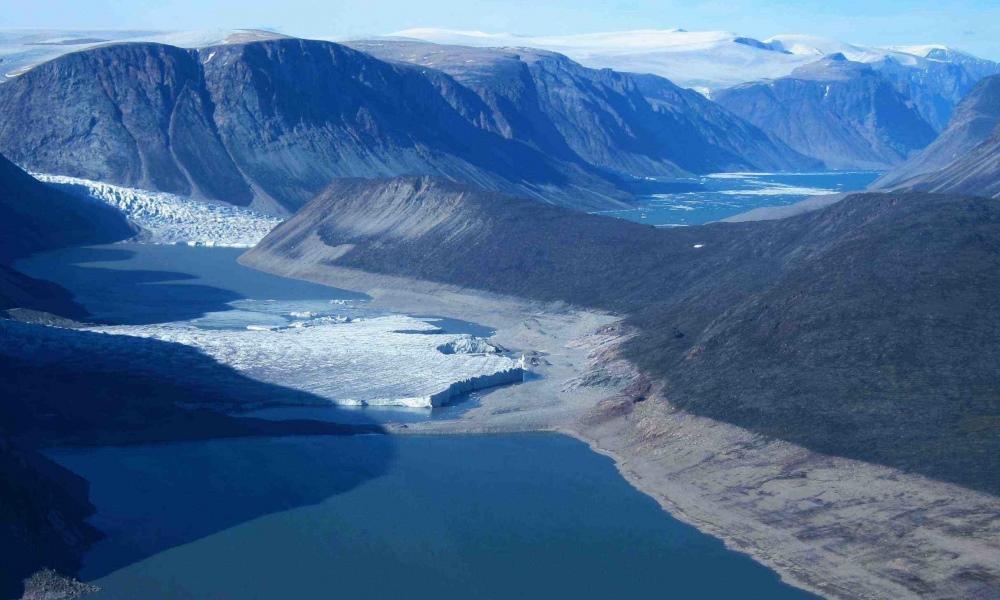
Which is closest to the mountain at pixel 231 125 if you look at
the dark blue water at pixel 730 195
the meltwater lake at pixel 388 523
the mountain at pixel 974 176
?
the dark blue water at pixel 730 195

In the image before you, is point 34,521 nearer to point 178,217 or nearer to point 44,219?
point 44,219

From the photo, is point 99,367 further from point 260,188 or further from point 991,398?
point 260,188

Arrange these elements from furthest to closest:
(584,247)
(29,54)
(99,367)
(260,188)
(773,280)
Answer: (29,54) → (260,188) → (584,247) → (773,280) → (99,367)

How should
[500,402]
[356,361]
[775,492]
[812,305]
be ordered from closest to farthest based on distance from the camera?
[775,492] → [812,305] → [500,402] → [356,361]

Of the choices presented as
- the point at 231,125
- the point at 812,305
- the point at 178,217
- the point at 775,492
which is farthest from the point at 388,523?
the point at 231,125

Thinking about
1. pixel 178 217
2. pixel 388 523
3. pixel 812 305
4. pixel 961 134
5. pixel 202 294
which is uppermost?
pixel 812 305

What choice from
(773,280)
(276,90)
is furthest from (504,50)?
(773,280)

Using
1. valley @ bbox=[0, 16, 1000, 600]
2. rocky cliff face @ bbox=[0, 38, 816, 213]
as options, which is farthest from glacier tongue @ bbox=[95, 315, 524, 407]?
rocky cliff face @ bbox=[0, 38, 816, 213]

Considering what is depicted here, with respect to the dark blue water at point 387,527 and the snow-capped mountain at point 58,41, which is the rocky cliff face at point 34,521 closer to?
the dark blue water at point 387,527
